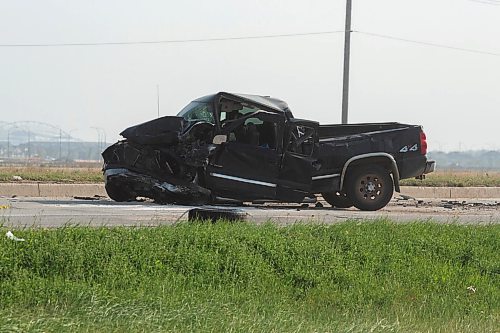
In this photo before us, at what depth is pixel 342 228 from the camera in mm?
12258

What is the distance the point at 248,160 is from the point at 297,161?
0.93m

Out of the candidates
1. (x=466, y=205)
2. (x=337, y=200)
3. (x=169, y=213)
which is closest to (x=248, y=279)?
(x=169, y=213)

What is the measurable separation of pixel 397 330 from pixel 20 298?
11.0 feet

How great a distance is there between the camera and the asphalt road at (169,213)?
12961 millimetres

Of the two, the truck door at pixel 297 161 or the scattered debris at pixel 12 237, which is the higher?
the truck door at pixel 297 161

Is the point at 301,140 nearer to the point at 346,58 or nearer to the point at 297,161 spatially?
the point at 297,161

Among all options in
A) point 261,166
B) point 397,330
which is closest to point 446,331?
point 397,330

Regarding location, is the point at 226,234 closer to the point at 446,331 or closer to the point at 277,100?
the point at 446,331

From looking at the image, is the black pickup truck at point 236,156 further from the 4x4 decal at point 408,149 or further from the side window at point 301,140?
the 4x4 decal at point 408,149

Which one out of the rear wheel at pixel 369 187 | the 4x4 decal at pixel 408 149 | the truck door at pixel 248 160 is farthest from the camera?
the 4x4 decal at pixel 408 149

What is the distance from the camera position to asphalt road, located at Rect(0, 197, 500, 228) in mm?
12961

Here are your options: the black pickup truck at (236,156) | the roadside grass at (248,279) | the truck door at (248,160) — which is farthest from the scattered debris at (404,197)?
the roadside grass at (248,279)

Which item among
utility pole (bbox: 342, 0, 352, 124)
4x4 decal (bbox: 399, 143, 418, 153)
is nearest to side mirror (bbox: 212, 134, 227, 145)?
4x4 decal (bbox: 399, 143, 418, 153)

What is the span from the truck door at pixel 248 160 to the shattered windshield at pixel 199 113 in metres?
0.42
